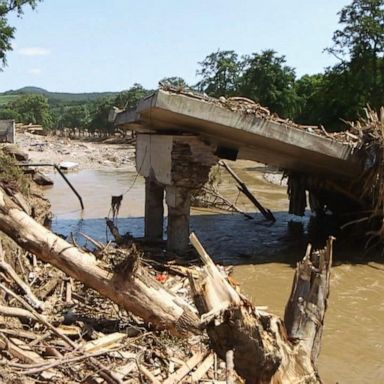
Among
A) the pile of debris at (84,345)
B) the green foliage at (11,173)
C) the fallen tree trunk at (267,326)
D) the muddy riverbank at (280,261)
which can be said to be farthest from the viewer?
the green foliage at (11,173)

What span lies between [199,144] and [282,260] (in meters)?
3.23

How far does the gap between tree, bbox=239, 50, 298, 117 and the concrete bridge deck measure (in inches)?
1310

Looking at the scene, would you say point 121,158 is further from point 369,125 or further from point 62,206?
point 369,125

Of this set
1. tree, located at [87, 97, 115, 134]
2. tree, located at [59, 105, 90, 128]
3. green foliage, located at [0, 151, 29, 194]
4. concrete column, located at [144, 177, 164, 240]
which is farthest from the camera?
tree, located at [59, 105, 90, 128]

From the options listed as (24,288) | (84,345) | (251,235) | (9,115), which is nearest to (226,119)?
(24,288)

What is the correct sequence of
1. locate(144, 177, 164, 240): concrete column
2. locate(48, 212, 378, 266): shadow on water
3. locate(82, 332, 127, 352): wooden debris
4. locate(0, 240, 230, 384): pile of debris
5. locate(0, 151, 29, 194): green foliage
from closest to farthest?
locate(0, 240, 230, 384): pile of debris, locate(82, 332, 127, 352): wooden debris, locate(0, 151, 29, 194): green foliage, locate(48, 212, 378, 266): shadow on water, locate(144, 177, 164, 240): concrete column

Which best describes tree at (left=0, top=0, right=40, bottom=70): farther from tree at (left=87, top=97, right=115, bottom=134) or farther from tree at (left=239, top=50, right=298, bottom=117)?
tree at (left=87, top=97, right=115, bottom=134)

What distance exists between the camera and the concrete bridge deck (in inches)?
337

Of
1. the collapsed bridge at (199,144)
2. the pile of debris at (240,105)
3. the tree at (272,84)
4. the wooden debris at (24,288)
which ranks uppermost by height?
the tree at (272,84)

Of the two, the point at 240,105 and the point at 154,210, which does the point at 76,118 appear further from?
the point at 240,105

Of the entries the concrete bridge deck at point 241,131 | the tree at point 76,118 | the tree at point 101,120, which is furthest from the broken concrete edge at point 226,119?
the tree at point 76,118

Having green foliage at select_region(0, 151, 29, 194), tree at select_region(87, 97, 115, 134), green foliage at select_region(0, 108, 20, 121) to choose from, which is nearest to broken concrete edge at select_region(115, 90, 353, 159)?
green foliage at select_region(0, 151, 29, 194)

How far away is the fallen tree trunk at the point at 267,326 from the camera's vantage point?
11.1ft

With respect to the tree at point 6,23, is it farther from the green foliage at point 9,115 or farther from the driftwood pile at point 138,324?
the green foliage at point 9,115
